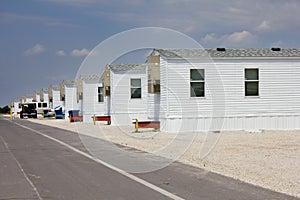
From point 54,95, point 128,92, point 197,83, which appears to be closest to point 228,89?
point 197,83

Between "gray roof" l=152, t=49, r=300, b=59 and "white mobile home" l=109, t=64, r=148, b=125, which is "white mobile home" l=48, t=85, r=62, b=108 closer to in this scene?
"white mobile home" l=109, t=64, r=148, b=125

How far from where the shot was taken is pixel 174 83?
85.5ft

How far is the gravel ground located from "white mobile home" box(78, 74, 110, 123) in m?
19.5

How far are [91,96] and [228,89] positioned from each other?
20.4 metres

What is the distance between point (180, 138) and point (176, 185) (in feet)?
41.2

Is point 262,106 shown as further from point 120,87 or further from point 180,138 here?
point 120,87

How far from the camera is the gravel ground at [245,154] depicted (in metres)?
11.2

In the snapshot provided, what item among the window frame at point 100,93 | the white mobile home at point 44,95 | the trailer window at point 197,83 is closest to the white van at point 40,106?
the white mobile home at point 44,95

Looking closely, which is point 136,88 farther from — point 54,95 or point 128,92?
point 54,95

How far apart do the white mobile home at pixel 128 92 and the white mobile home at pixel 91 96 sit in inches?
257

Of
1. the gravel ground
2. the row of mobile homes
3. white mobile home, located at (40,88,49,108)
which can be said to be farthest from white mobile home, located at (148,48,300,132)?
white mobile home, located at (40,88,49,108)

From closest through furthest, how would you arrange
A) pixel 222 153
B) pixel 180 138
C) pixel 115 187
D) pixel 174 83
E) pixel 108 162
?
pixel 115 187 → pixel 108 162 → pixel 222 153 → pixel 180 138 → pixel 174 83

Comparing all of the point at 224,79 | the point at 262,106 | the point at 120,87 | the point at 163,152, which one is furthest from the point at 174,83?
the point at 120,87

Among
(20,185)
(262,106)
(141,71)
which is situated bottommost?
(20,185)
